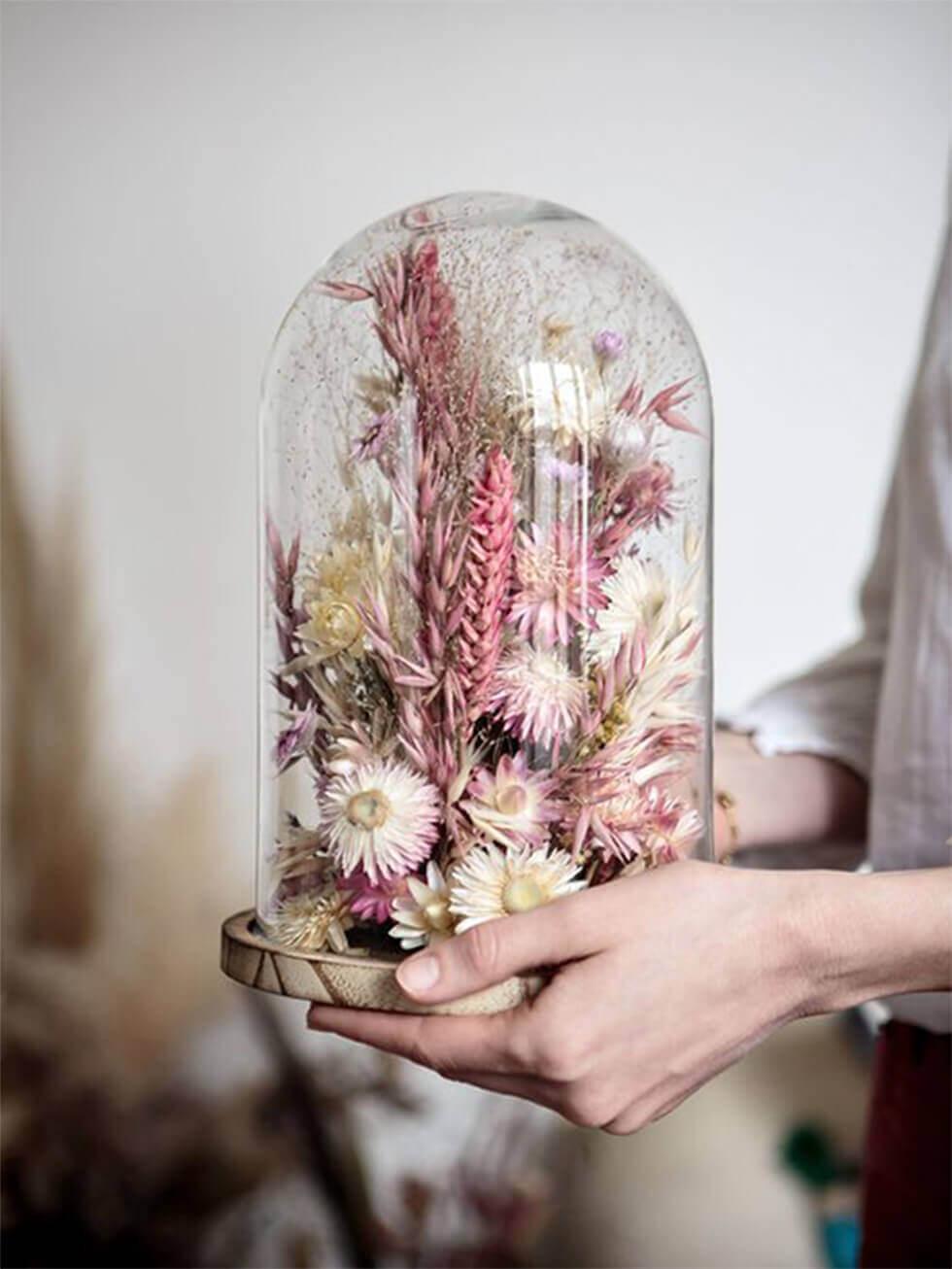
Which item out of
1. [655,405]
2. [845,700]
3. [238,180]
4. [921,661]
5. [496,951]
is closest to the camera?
[496,951]

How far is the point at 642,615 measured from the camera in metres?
0.64

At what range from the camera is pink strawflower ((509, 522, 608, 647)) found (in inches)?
24.4

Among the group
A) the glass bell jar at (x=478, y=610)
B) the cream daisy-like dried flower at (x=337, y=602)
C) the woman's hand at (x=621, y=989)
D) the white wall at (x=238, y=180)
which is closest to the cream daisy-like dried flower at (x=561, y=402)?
the glass bell jar at (x=478, y=610)

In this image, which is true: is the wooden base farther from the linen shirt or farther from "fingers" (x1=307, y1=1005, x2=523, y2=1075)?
the linen shirt

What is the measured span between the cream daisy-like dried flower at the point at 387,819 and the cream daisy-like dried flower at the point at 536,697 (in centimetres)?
5

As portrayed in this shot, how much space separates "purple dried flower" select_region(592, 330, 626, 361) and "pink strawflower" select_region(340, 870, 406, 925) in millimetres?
277

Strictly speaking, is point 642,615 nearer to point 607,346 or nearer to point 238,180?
point 607,346

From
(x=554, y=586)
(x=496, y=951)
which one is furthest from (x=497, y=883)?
(x=554, y=586)

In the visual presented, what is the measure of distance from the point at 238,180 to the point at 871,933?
95cm

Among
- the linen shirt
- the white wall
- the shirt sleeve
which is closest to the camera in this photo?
the linen shirt

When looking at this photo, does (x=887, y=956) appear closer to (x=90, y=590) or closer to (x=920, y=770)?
(x=920, y=770)

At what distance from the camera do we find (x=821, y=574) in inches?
55.1

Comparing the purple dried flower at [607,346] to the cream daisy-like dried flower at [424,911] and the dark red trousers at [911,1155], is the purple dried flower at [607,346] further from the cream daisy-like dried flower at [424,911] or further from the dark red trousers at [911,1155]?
the dark red trousers at [911,1155]

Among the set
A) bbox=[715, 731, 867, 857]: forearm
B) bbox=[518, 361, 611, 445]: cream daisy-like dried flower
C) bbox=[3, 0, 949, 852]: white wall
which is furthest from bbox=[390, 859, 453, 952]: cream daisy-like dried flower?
bbox=[3, 0, 949, 852]: white wall
